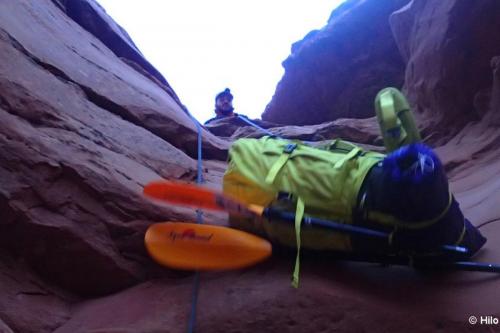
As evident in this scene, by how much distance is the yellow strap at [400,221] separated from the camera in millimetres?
2467

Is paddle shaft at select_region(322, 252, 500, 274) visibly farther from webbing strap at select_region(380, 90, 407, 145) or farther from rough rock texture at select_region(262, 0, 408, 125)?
rough rock texture at select_region(262, 0, 408, 125)

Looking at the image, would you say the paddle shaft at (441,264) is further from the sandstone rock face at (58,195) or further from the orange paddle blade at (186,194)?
the sandstone rock face at (58,195)

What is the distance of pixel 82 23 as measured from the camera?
24.5ft

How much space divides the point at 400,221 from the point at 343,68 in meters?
12.5

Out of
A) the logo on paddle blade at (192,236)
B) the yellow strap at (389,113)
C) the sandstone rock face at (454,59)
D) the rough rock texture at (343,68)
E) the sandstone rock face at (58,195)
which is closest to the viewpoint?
the yellow strap at (389,113)

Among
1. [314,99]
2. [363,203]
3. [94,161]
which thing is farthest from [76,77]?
[314,99]

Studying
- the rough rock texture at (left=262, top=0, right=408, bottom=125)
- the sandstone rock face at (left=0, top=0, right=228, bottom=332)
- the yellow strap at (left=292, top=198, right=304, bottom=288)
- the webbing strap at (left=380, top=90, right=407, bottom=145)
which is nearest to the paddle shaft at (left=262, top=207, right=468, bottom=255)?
the yellow strap at (left=292, top=198, right=304, bottom=288)

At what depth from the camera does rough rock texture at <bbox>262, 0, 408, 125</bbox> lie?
13.6 meters

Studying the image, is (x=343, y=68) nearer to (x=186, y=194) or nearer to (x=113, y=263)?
(x=113, y=263)

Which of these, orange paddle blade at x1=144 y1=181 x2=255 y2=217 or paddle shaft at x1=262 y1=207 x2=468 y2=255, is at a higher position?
orange paddle blade at x1=144 y1=181 x2=255 y2=217

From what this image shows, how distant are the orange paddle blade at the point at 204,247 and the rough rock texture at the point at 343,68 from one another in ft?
38.0

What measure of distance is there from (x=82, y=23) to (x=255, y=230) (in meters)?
6.09

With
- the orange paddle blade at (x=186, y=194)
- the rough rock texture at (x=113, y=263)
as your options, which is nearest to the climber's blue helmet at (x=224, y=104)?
the rough rock texture at (x=113, y=263)

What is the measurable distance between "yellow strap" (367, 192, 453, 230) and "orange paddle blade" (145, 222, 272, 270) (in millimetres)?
702
